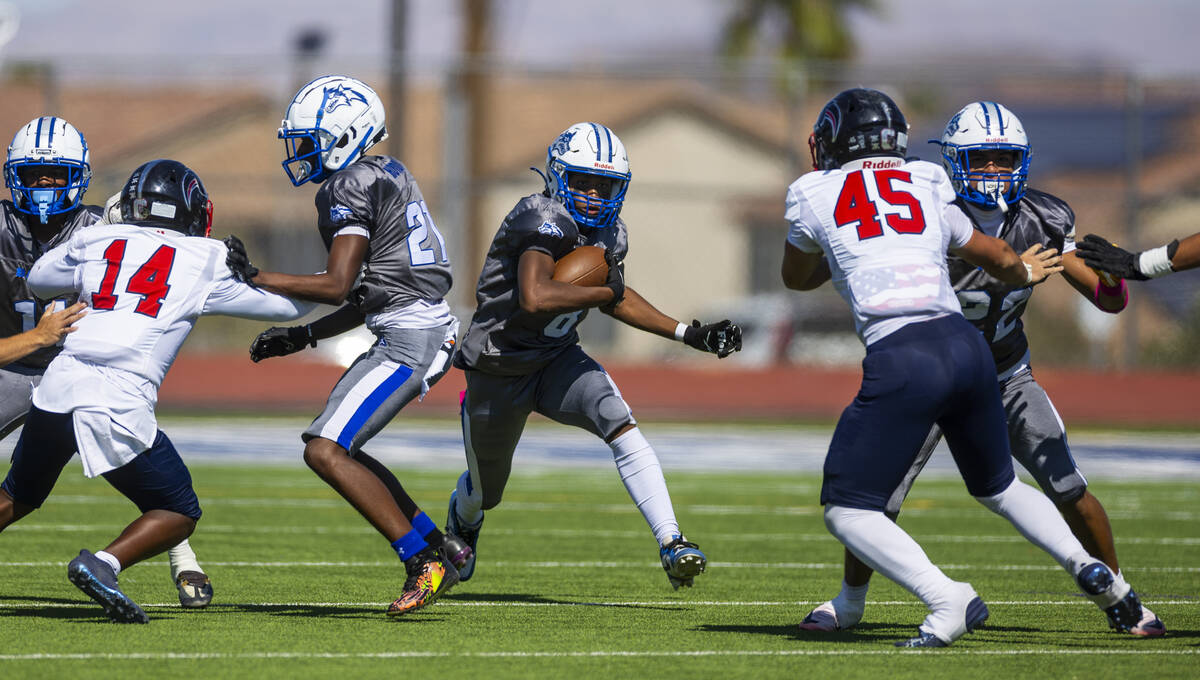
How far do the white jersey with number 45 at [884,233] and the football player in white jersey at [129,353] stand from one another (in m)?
1.86

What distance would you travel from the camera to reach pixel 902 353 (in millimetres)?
4891

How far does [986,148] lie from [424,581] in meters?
2.61

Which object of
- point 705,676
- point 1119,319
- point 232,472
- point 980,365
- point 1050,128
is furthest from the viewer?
point 1050,128

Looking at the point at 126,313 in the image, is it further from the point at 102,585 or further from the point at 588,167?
the point at 588,167

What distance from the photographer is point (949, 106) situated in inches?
800

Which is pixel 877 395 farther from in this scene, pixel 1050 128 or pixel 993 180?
pixel 1050 128

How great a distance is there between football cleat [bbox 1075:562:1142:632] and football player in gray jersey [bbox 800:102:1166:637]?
0.54m

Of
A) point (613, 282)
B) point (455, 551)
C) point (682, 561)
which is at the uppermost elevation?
point (613, 282)

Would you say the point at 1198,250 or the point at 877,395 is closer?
the point at 877,395

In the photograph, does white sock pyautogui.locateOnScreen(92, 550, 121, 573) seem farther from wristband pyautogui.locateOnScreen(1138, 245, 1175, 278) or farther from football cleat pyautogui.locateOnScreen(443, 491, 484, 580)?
wristband pyautogui.locateOnScreen(1138, 245, 1175, 278)

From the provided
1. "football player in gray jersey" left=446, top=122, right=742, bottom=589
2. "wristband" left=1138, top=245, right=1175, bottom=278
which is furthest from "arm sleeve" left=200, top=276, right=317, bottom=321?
"wristband" left=1138, top=245, right=1175, bottom=278

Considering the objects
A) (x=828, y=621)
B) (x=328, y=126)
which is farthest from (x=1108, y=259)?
(x=328, y=126)

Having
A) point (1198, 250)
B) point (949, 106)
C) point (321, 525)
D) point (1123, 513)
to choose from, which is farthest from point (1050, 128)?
point (1198, 250)

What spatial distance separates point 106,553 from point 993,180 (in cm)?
345
